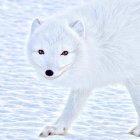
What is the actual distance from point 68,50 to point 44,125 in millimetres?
817

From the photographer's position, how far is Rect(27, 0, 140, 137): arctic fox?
5.19 meters

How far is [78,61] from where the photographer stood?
5.34 metres

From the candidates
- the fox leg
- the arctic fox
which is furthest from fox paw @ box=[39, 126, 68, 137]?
the fox leg

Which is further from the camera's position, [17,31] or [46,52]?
[17,31]

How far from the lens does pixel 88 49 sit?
17.6ft

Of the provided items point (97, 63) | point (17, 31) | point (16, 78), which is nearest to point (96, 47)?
point (97, 63)

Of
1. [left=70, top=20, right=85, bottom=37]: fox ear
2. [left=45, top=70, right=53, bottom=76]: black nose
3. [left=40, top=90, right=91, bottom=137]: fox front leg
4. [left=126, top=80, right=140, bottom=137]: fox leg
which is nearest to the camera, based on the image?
[left=45, top=70, right=53, bottom=76]: black nose

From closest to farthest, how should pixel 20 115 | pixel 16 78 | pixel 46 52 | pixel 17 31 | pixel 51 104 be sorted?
pixel 46 52
pixel 20 115
pixel 51 104
pixel 16 78
pixel 17 31

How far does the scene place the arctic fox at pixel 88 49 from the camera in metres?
5.19

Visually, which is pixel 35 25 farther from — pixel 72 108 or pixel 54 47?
pixel 72 108

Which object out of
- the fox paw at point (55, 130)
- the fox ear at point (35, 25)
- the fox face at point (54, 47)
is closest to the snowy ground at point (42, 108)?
the fox paw at point (55, 130)

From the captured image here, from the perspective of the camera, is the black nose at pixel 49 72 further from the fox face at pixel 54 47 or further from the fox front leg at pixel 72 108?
the fox front leg at pixel 72 108

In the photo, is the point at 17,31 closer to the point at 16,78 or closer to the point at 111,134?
the point at 16,78

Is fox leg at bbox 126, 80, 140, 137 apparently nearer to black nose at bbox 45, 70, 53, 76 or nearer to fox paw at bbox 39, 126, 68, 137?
fox paw at bbox 39, 126, 68, 137
